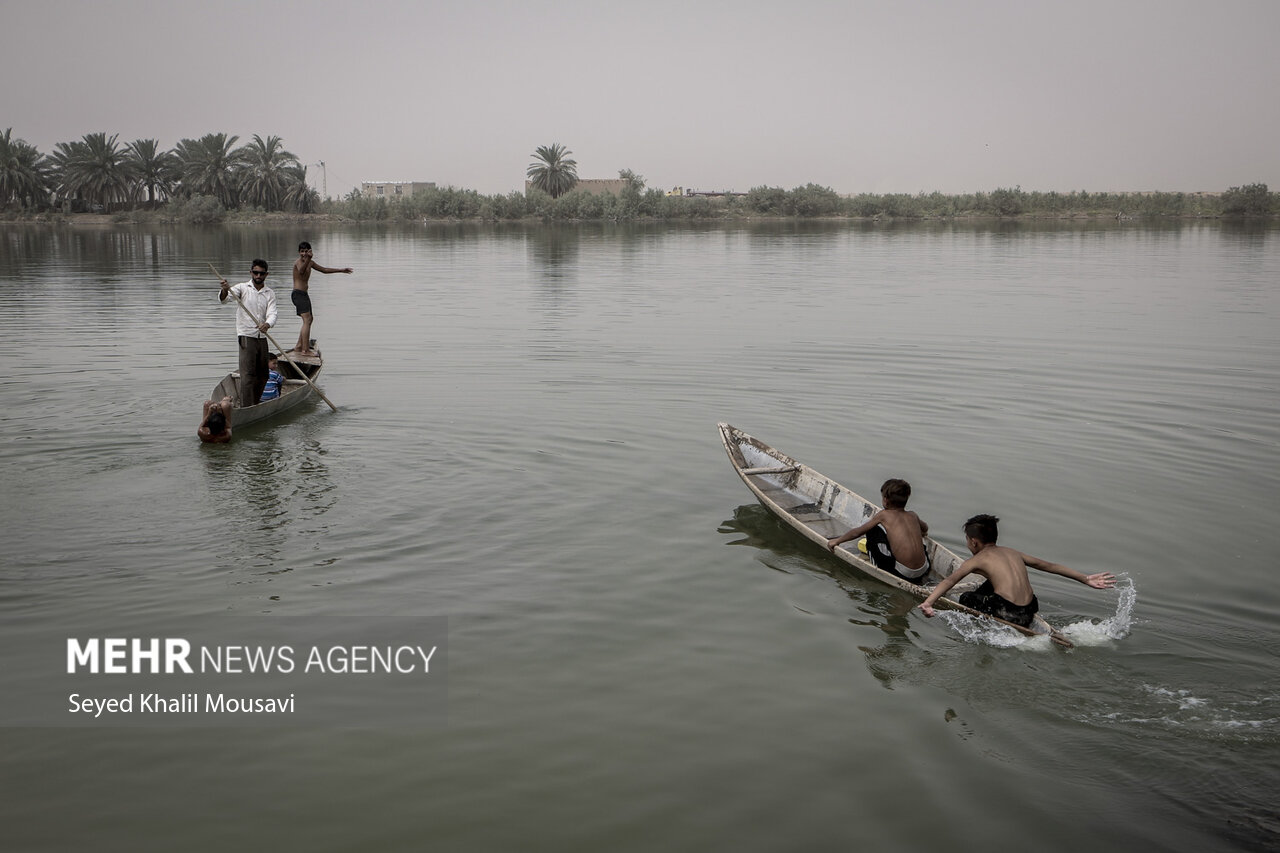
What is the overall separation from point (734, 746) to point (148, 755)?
380 cm

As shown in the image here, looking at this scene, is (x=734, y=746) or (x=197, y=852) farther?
(x=734, y=746)

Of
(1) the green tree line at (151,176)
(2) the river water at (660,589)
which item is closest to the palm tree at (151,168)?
(1) the green tree line at (151,176)

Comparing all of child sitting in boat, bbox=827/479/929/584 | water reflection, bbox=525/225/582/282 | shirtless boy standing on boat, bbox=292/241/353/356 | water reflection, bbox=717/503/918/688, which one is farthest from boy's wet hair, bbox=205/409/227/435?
water reflection, bbox=525/225/582/282

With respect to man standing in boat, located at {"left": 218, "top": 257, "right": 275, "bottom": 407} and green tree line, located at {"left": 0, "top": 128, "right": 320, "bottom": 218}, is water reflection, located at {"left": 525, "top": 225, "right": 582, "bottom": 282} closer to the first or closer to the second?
man standing in boat, located at {"left": 218, "top": 257, "right": 275, "bottom": 407}

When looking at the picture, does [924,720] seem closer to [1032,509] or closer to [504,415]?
[1032,509]

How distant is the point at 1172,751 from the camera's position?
6.44 meters

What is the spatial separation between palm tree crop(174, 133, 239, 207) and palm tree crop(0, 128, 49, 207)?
45.2 feet

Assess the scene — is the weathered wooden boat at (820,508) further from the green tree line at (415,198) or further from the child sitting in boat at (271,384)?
the green tree line at (415,198)

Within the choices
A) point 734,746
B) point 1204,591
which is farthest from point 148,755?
point 1204,591

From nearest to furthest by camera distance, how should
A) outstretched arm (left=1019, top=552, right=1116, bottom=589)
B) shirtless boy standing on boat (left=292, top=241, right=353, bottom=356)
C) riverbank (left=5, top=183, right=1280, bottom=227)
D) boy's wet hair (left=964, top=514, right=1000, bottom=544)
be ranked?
outstretched arm (left=1019, top=552, right=1116, bottom=589) → boy's wet hair (left=964, top=514, right=1000, bottom=544) → shirtless boy standing on boat (left=292, top=241, right=353, bottom=356) → riverbank (left=5, top=183, right=1280, bottom=227)

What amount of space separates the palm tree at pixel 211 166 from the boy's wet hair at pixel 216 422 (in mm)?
102804

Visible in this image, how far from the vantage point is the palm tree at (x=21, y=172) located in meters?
97.8

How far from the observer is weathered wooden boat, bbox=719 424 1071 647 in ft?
28.8

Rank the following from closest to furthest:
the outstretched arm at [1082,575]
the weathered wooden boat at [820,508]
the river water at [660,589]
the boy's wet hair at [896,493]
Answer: the river water at [660,589]
the outstretched arm at [1082,575]
the weathered wooden boat at [820,508]
the boy's wet hair at [896,493]
